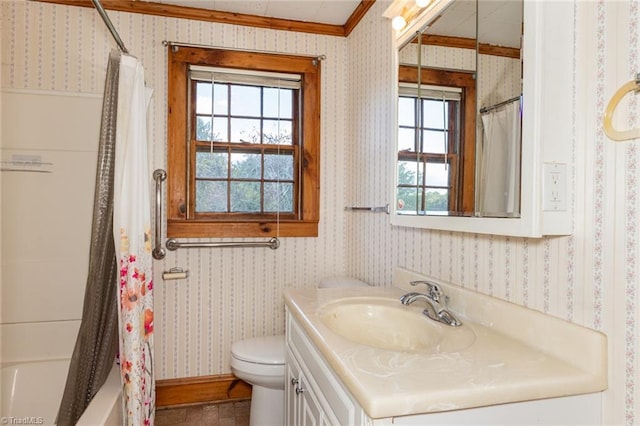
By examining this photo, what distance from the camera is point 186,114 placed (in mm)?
2287

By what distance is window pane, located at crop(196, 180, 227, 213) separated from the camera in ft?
7.66

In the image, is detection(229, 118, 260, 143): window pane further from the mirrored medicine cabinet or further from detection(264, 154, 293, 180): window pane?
the mirrored medicine cabinet

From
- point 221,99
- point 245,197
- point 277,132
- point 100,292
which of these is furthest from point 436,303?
point 221,99

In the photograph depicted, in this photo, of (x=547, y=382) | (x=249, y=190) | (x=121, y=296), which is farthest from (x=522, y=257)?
(x=249, y=190)

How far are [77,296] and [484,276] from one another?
202 cm

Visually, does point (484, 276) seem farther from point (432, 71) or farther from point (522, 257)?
point (432, 71)

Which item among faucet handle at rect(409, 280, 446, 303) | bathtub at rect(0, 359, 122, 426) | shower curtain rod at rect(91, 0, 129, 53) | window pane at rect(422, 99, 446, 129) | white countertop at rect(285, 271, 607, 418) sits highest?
shower curtain rod at rect(91, 0, 129, 53)

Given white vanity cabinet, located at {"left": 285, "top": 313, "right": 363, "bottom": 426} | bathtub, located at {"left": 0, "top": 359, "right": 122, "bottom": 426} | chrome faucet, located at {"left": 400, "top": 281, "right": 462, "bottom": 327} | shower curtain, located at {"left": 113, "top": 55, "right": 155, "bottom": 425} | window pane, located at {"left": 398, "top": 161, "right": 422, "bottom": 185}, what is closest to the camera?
white vanity cabinet, located at {"left": 285, "top": 313, "right": 363, "bottom": 426}

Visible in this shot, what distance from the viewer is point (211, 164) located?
235 cm

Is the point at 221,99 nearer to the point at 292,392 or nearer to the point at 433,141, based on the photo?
the point at 433,141

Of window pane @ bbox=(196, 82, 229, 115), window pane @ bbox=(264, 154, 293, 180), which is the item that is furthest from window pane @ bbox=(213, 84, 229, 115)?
window pane @ bbox=(264, 154, 293, 180)

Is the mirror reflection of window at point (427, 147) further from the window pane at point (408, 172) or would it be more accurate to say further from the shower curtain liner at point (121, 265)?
the shower curtain liner at point (121, 265)

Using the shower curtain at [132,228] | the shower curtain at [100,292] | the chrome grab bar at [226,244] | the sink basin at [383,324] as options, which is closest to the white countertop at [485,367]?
the sink basin at [383,324]

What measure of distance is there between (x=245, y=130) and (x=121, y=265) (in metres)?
1.24
